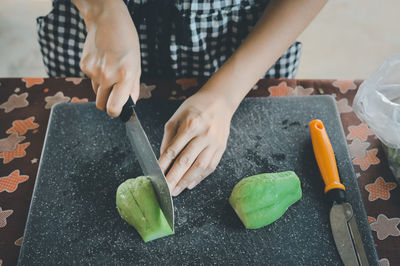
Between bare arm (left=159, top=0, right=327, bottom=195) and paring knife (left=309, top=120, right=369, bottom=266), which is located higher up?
bare arm (left=159, top=0, right=327, bottom=195)

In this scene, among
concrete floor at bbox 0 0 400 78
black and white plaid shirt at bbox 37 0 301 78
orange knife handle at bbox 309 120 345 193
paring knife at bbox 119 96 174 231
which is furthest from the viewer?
concrete floor at bbox 0 0 400 78

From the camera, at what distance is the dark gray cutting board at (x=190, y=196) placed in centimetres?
81

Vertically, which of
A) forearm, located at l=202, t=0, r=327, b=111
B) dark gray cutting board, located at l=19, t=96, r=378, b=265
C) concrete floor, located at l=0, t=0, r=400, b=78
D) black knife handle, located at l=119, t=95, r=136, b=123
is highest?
forearm, located at l=202, t=0, r=327, b=111

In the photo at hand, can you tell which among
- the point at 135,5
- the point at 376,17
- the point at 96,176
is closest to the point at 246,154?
the point at 96,176

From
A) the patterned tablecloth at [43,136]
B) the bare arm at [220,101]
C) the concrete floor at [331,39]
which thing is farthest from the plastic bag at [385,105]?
the concrete floor at [331,39]

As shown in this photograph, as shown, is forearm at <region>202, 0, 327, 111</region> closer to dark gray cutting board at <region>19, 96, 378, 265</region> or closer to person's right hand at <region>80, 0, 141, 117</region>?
dark gray cutting board at <region>19, 96, 378, 265</region>

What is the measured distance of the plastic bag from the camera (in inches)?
35.2

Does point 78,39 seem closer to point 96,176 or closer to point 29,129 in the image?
point 29,129

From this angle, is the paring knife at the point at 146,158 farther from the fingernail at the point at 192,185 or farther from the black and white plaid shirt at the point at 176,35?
the black and white plaid shirt at the point at 176,35

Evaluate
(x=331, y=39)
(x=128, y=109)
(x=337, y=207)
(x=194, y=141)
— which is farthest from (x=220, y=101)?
(x=331, y=39)

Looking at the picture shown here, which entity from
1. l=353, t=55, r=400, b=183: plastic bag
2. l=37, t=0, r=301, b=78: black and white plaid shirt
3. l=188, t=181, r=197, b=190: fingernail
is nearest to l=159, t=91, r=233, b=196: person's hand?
l=188, t=181, r=197, b=190: fingernail

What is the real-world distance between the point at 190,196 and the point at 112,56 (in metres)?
0.38

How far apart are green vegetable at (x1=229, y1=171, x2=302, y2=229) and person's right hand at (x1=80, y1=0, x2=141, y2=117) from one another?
0.34 m

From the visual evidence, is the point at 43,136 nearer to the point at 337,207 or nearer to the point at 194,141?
the point at 194,141
